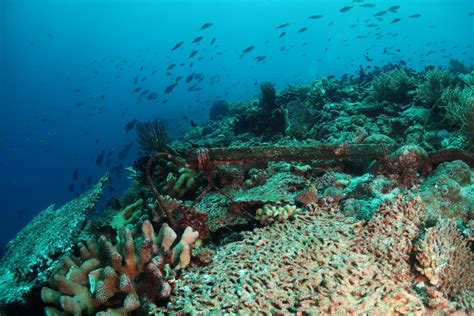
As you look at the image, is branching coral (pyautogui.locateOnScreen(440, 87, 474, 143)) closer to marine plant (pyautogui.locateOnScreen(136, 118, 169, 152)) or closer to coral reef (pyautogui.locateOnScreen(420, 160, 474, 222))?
coral reef (pyautogui.locateOnScreen(420, 160, 474, 222))

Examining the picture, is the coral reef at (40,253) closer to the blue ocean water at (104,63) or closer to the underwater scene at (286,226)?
the underwater scene at (286,226)

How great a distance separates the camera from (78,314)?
3053 mm

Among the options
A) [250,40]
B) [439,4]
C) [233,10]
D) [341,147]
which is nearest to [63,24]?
[233,10]

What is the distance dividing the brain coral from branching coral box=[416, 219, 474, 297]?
1.09 ft

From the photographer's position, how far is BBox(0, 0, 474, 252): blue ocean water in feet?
243

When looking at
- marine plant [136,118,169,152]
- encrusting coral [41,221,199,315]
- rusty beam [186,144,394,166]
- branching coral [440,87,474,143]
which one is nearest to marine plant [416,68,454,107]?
branching coral [440,87,474,143]

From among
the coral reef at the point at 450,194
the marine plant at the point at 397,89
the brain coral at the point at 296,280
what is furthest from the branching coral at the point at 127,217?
the marine plant at the point at 397,89

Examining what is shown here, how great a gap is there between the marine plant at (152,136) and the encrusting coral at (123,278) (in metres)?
5.04

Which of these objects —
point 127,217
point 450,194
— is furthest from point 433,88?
point 127,217

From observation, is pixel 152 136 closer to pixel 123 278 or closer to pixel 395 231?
pixel 123 278

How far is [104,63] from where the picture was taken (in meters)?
108

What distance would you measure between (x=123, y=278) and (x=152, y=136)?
19.5ft

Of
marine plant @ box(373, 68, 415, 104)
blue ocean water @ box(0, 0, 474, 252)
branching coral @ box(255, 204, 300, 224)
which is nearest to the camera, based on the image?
branching coral @ box(255, 204, 300, 224)

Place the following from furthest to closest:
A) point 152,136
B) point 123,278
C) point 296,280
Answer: point 152,136 → point 123,278 → point 296,280
